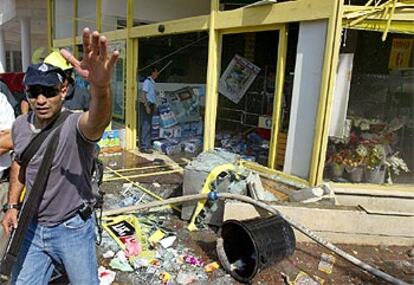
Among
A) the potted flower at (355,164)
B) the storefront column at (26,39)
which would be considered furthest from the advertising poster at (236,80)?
the storefront column at (26,39)

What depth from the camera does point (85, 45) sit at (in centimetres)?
157

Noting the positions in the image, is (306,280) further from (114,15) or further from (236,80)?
(114,15)

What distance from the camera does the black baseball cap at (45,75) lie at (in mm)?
1958

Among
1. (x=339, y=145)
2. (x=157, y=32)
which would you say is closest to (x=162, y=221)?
(x=339, y=145)

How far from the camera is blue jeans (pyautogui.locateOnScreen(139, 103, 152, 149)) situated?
28.4ft

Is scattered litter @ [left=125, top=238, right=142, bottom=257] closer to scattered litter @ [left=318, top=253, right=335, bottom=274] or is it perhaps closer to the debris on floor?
the debris on floor

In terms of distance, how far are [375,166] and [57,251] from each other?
14.9ft

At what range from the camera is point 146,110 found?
336 inches

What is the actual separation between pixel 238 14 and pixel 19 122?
14.3 feet

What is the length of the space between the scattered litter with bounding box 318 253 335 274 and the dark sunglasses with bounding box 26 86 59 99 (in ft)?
10.5

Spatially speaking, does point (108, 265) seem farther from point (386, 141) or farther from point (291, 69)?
point (386, 141)

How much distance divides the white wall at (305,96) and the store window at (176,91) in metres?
3.66

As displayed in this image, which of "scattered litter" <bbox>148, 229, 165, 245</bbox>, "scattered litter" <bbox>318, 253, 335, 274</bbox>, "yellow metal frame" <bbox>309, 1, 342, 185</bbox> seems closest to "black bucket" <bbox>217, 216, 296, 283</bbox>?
"scattered litter" <bbox>318, 253, 335, 274</bbox>

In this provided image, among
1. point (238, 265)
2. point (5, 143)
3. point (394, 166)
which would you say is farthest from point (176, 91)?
point (5, 143)
